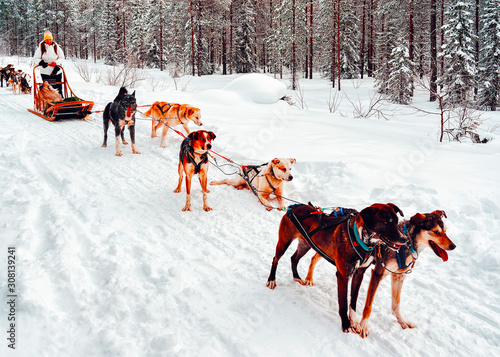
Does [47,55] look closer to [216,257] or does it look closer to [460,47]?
[216,257]

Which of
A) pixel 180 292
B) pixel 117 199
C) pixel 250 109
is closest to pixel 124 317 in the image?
pixel 180 292

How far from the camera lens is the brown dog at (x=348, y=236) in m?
2.27

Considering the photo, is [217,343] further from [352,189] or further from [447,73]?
[447,73]

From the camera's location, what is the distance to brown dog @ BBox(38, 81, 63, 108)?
1011cm

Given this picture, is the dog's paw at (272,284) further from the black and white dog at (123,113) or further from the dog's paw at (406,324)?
the black and white dog at (123,113)

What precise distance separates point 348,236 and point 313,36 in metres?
29.3

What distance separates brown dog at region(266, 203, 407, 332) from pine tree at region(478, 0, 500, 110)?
21677 millimetres

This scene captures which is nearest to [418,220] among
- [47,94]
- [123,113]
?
[123,113]

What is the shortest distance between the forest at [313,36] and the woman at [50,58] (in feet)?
15.9

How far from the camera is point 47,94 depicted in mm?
10133

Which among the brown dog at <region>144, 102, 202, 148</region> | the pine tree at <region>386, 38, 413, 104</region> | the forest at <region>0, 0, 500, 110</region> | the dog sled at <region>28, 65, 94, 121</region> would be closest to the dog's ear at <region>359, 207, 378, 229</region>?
the brown dog at <region>144, 102, 202, 148</region>

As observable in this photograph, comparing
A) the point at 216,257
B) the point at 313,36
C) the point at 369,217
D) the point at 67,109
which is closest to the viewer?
the point at 369,217

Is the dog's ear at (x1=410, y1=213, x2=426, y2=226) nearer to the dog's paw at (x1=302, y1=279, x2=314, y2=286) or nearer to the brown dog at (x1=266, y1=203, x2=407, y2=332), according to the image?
the brown dog at (x1=266, y1=203, x2=407, y2=332)

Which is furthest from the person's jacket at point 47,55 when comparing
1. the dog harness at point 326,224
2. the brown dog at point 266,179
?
the dog harness at point 326,224
